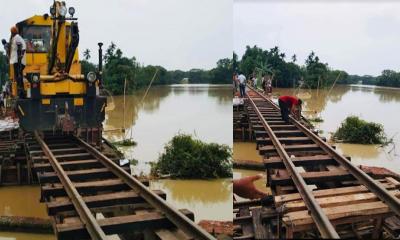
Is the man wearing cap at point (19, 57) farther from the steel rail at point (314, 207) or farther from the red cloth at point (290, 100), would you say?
the steel rail at point (314, 207)

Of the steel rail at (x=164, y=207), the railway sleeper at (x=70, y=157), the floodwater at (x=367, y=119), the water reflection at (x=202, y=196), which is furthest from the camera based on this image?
the floodwater at (x=367, y=119)

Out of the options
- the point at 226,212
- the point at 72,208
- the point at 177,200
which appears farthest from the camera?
the point at 177,200

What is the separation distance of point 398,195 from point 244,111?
7.79 meters

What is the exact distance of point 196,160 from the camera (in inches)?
412

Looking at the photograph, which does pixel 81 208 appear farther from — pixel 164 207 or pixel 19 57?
pixel 19 57

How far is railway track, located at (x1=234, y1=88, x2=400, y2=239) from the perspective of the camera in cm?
305

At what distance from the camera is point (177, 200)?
31.1ft

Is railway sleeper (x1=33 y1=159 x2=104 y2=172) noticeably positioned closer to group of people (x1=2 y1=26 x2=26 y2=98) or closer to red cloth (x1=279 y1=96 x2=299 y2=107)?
group of people (x1=2 y1=26 x2=26 y2=98)

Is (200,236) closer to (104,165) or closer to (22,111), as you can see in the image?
(104,165)

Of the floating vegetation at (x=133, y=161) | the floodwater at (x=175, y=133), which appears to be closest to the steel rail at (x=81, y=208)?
the floodwater at (x=175, y=133)

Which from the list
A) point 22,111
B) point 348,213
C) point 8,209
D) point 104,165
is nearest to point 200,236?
point 348,213

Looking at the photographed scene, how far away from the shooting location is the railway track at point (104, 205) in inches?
140

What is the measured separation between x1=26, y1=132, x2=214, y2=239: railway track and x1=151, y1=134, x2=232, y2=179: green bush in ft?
13.6

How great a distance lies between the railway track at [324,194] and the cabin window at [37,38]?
5078 millimetres
